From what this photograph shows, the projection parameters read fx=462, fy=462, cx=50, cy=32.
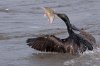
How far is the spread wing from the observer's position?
9.59 meters

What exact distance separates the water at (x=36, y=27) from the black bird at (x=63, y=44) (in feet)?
0.43

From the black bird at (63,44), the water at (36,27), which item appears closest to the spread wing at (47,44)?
the black bird at (63,44)

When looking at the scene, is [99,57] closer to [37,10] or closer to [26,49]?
[26,49]

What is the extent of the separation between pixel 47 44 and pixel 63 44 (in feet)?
1.17

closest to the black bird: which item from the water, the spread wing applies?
the spread wing

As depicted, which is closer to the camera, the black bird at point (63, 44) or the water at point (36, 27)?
the water at point (36, 27)

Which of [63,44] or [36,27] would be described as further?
[36,27]

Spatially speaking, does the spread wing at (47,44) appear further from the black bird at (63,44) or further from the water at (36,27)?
the water at (36,27)

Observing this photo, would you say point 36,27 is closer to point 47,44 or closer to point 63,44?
point 47,44

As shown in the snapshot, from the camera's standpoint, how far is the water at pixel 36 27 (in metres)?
9.20

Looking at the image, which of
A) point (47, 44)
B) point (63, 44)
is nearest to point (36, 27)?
point (47, 44)

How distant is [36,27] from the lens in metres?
11.8

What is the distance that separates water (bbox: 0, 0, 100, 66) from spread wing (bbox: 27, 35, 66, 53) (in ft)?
0.43

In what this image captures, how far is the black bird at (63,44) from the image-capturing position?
959 centimetres
